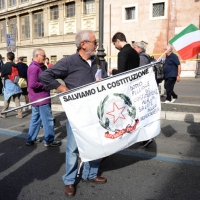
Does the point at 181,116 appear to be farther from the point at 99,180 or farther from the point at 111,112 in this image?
the point at 111,112

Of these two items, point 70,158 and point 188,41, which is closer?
point 70,158

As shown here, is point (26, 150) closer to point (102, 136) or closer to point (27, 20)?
point (102, 136)

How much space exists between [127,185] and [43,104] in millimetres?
2002

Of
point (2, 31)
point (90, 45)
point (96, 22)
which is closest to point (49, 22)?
point (96, 22)

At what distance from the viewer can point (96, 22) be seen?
23.4 meters

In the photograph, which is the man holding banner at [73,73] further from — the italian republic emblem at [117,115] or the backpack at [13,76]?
the backpack at [13,76]

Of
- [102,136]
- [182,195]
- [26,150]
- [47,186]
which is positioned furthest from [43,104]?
[182,195]

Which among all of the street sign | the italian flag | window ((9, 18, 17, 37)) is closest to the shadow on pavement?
the italian flag

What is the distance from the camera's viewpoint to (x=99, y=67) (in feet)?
8.95

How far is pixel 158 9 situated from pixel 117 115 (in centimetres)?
2159

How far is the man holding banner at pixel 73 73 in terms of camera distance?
2.54 m

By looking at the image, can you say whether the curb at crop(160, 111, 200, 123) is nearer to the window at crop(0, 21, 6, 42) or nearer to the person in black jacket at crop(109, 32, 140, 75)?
the person in black jacket at crop(109, 32, 140, 75)

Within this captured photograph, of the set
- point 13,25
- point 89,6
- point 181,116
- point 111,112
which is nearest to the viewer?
point 111,112

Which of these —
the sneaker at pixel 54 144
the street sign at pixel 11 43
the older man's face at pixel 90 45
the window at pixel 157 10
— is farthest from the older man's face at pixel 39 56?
the window at pixel 157 10
